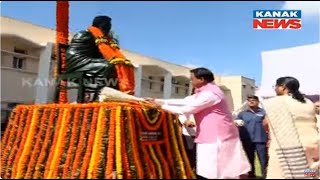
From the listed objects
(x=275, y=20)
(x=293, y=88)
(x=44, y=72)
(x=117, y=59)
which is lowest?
(x=293, y=88)

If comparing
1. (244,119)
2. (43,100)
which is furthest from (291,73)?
(43,100)

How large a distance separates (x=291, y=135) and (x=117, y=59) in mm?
2324

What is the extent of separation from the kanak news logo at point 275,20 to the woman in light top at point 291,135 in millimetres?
4328

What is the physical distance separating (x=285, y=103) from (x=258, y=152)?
2.54 metres

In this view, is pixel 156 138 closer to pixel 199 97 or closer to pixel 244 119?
pixel 199 97

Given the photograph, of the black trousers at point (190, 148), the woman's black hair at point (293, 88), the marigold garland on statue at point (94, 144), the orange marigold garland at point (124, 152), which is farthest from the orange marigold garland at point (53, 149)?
the woman's black hair at point (293, 88)

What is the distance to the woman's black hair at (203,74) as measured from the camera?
155 inches

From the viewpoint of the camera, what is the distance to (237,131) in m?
4.01

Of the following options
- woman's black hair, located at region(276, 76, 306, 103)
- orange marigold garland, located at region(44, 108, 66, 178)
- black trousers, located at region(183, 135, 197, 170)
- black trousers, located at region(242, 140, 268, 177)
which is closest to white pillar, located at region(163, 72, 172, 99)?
black trousers, located at region(242, 140, 268, 177)

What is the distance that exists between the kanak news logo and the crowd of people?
371cm

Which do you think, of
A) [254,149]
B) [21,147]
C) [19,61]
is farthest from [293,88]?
[19,61]

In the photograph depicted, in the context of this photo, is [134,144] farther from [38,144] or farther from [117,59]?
[117,59]

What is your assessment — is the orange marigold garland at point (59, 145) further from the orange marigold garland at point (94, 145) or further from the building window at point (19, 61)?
the building window at point (19, 61)

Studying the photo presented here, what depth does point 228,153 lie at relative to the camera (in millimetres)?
3820
